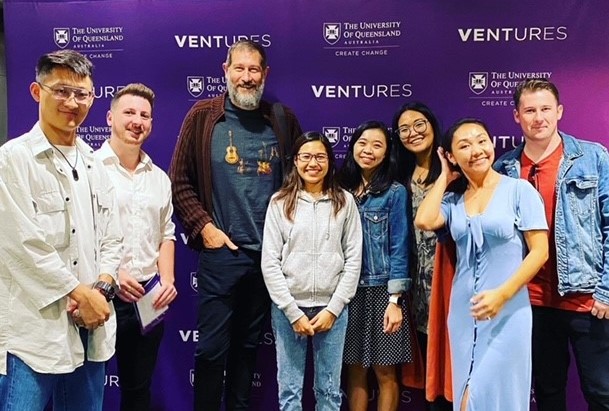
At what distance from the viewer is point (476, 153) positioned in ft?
7.58

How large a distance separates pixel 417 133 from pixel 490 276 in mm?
869

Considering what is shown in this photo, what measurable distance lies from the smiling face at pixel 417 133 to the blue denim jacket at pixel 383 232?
22 cm

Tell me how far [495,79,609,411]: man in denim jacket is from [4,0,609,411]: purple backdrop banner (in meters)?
0.63

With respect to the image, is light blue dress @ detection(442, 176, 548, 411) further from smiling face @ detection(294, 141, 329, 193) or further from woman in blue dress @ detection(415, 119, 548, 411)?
smiling face @ detection(294, 141, 329, 193)

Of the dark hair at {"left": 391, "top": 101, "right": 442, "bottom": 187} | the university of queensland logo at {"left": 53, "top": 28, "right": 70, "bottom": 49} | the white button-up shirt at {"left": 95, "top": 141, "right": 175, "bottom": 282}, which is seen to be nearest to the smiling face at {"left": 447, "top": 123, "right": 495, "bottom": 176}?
the dark hair at {"left": 391, "top": 101, "right": 442, "bottom": 187}

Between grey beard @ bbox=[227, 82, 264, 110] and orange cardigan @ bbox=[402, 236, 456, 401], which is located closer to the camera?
orange cardigan @ bbox=[402, 236, 456, 401]

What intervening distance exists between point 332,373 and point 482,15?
213 centimetres

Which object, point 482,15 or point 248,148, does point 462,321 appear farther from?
point 482,15

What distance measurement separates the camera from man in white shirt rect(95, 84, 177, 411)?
257cm

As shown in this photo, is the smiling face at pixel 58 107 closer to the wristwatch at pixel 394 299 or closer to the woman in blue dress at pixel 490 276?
the woman in blue dress at pixel 490 276

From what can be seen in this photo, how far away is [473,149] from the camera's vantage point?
231 centimetres

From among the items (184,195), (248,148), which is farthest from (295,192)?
(184,195)

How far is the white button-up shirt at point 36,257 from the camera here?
1.81 metres

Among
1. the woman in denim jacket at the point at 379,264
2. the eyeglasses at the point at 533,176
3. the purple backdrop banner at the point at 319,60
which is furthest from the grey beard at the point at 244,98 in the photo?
the eyeglasses at the point at 533,176
